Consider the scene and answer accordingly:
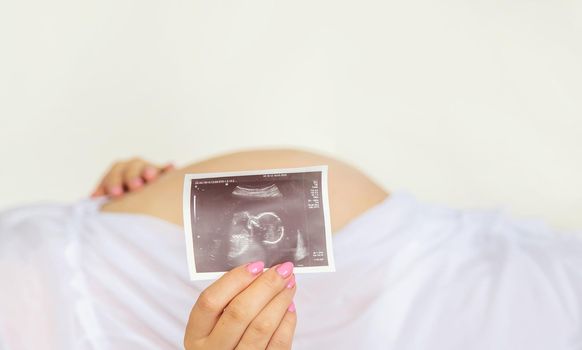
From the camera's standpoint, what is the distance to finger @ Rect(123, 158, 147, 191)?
163 centimetres

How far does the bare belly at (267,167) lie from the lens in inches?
55.5

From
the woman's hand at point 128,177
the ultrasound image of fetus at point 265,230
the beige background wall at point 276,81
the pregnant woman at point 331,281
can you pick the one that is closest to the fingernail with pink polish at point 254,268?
the ultrasound image of fetus at point 265,230

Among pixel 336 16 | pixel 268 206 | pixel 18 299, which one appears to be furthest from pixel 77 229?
pixel 336 16

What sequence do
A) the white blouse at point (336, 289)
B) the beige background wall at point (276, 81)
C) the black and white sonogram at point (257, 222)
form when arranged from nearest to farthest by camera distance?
the black and white sonogram at point (257, 222) < the white blouse at point (336, 289) < the beige background wall at point (276, 81)

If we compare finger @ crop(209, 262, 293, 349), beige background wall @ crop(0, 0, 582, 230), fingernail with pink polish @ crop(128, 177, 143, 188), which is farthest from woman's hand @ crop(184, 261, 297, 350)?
beige background wall @ crop(0, 0, 582, 230)

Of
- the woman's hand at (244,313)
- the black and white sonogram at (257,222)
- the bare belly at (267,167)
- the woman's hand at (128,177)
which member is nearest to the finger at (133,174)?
the woman's hand at (128,177)

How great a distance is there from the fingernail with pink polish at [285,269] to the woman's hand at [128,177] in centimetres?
66

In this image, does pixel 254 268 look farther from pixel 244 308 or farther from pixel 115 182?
pixel 115 182

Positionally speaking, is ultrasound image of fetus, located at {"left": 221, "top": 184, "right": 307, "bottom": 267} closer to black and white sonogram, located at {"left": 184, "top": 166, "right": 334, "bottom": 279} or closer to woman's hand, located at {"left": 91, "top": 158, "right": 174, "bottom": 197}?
black and white sonogram, located at {"left": 184, "top": 166, "right": 334, "bottom": 279}

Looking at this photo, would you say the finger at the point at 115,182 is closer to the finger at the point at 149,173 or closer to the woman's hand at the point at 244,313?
the finger at the point at 149,173

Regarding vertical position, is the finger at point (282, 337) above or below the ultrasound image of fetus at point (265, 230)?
below

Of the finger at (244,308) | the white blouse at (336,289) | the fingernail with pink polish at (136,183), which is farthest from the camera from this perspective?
the fingernail with pink polish at (136,183)

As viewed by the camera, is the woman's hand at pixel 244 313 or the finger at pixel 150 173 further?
the finger at pixel 150 173

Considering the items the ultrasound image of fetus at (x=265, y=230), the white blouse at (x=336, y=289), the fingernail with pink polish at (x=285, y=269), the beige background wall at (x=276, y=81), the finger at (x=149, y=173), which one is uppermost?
the beige background wall at (x=276, y=81)
